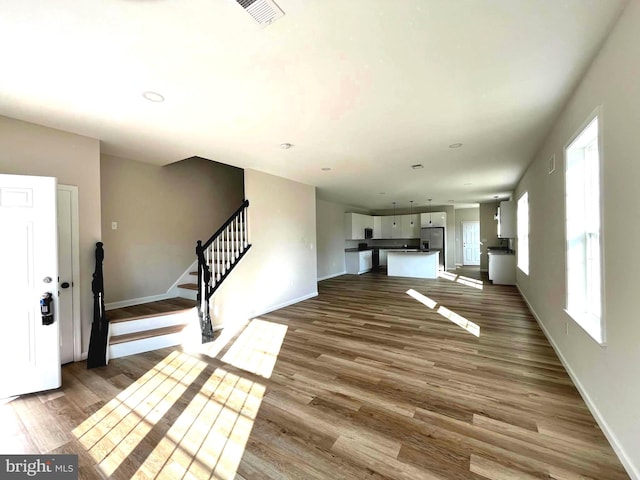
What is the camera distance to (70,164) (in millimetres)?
3096

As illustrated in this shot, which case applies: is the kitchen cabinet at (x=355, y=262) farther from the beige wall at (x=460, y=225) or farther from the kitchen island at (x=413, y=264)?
the beige wall at (x=460, y=225)

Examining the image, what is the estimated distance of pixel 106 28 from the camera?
62.8 inches

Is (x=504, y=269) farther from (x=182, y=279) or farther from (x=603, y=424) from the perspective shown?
(x=182, y=279)

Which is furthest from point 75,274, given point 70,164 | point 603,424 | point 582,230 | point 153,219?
point 582,230

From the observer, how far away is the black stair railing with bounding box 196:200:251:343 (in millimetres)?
3973

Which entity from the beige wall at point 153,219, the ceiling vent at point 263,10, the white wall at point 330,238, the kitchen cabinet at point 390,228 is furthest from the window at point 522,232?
the beige wall at point 153,219

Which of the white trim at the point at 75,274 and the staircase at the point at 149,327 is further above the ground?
the white trim at the point at 75,274

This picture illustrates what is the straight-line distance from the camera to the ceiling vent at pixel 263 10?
4.67ft

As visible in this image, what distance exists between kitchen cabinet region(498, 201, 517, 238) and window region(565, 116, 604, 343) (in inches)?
215

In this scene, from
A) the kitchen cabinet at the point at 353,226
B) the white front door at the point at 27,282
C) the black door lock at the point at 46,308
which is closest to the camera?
the white front door at the point at 27,282

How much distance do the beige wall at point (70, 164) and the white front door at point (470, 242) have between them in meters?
12.9

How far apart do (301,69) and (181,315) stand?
3674 millimetres

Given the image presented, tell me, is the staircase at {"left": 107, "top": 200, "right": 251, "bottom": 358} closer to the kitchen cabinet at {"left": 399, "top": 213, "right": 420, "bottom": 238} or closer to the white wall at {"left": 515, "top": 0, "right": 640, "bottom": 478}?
the white wall at {"left": 515, "top": 0, "right": 640, "bottom": 478}

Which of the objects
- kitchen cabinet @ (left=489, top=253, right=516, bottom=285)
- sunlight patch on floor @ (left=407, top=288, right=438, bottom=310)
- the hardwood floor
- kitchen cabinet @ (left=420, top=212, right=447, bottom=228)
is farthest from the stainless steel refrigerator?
the hardwood floor
